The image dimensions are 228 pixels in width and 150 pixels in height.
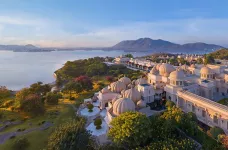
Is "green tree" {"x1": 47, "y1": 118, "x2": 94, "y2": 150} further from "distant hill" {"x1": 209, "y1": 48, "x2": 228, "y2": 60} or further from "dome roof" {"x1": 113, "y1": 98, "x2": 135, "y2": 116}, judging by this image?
"distant hill" {"x1": 209, "y1": 48, "x2": 228, "y2": 60}

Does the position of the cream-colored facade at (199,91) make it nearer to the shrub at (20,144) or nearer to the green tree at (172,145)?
the green tree at (172,145)

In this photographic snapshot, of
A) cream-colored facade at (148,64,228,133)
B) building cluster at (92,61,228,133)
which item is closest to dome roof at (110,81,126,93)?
building cluster at (92,61,228,133)

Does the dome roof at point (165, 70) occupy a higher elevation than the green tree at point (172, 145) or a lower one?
higher

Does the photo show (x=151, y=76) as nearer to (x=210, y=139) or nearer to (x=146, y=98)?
(x=146, y=98)

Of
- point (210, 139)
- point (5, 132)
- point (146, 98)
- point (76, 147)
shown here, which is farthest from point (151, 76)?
point (5, 132)

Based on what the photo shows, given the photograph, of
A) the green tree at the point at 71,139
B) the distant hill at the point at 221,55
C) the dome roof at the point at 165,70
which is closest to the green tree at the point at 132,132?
the green tree at the point at 71,139

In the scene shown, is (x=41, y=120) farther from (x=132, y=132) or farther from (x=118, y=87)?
(x=132, y=132)
